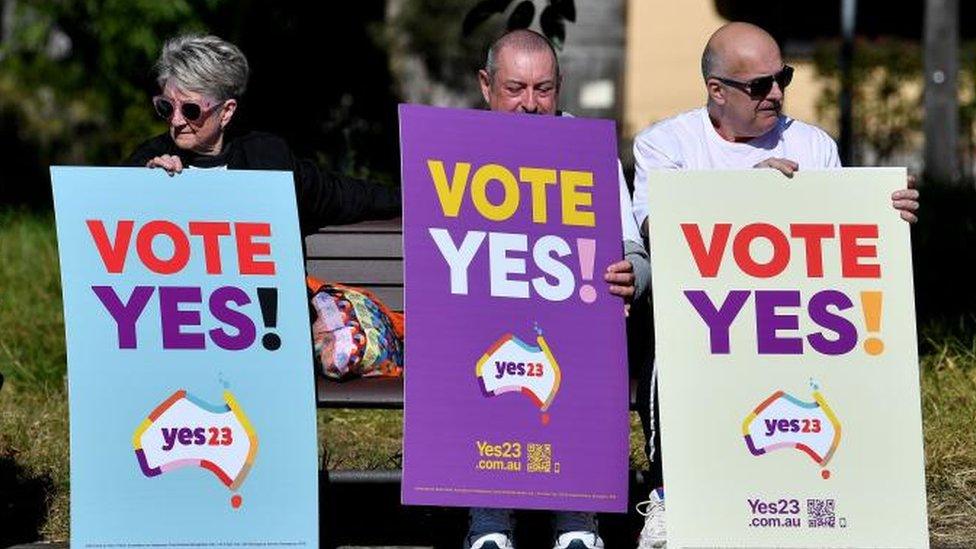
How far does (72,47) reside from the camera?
16.5m

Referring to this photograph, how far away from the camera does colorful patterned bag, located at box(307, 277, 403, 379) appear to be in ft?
19.1

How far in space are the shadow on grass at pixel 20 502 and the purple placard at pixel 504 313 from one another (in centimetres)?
144

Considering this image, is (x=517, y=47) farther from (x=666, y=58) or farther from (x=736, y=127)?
(x=666, y=58)

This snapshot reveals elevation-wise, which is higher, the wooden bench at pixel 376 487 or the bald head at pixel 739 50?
the bald head at pixel 739 50

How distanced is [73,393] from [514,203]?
120cm

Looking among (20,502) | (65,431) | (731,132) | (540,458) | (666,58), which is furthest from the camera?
(666,58)

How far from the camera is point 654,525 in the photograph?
5.70 meters

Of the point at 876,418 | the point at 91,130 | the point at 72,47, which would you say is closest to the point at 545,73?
the point at 876,418

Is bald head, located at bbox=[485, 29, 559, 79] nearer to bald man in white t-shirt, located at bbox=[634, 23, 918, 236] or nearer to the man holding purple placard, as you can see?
the man holding purple placard

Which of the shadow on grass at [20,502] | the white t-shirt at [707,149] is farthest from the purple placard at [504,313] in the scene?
the shadow on grass at [20,502]

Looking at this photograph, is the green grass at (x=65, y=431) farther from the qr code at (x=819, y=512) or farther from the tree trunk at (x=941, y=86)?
the tree trunk at (x=941, y=86)

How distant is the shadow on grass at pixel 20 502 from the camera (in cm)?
621

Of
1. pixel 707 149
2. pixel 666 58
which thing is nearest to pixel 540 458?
pixel 707 149

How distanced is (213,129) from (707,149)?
4.43 feet
